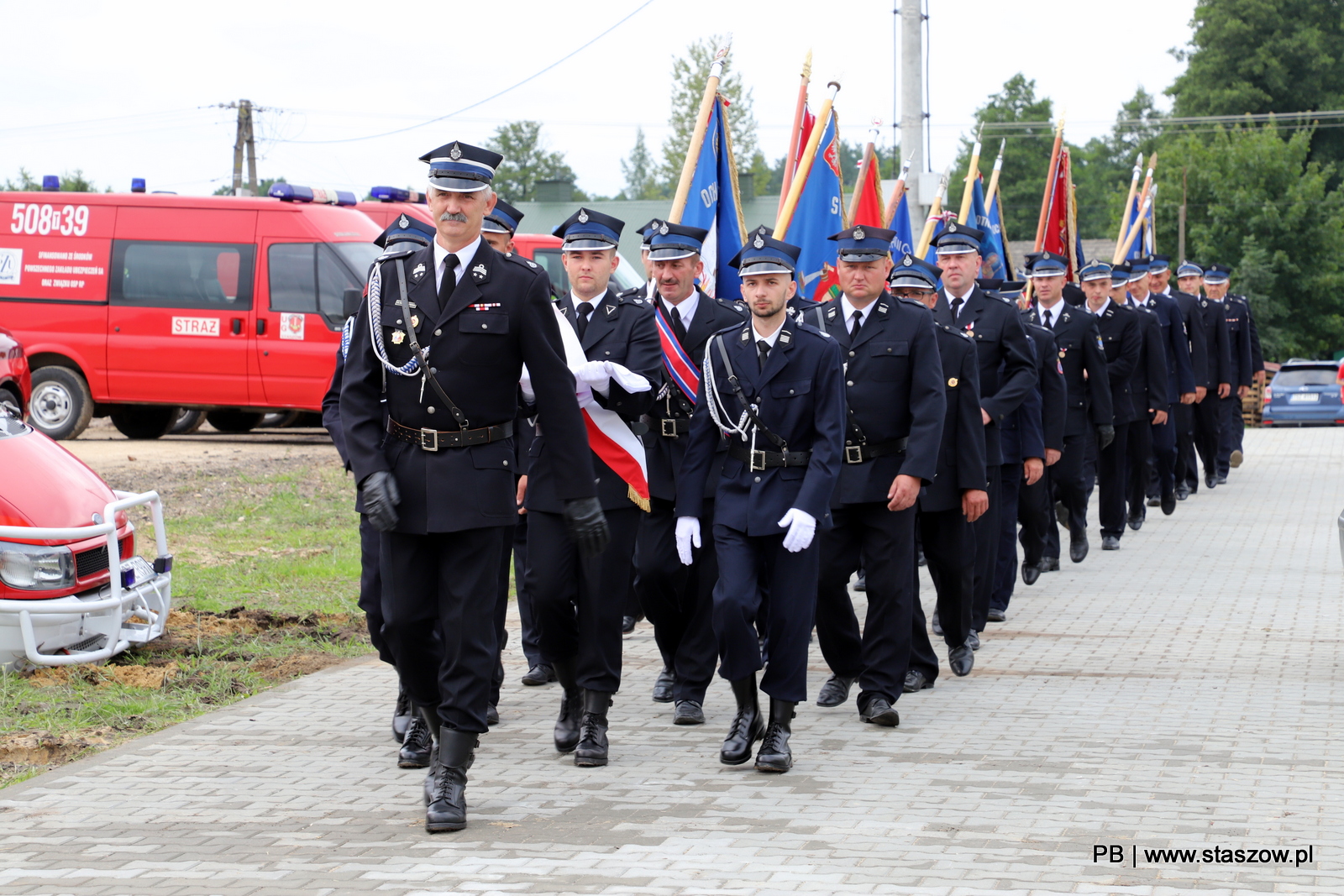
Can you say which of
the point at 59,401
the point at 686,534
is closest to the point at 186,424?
the point at 59,401

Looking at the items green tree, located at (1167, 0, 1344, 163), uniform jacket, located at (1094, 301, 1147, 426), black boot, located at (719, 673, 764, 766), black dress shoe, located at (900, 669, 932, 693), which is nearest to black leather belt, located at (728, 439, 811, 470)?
black boot, located at (719, 673, 764, 766)

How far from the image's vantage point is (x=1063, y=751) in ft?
20.8

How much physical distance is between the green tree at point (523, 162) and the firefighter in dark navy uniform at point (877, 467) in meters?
92.6

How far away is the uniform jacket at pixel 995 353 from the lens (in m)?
8.95

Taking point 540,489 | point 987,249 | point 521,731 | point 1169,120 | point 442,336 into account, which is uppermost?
point 1169,120

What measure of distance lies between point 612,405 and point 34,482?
3.05m

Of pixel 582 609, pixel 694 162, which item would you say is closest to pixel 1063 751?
pixel 582 609

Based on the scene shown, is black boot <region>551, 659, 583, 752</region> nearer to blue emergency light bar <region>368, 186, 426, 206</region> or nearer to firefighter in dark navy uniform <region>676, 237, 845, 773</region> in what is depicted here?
firefighter in dark navy uniform <region>676, 237, 845, 773</region>

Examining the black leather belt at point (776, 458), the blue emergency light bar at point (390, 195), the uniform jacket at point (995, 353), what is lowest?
the black leather belt at point (776, 458)

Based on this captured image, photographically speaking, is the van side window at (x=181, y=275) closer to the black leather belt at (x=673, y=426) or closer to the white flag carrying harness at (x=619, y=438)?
the black leather belt at (x=673, y=426)

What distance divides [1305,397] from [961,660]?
2670 cm

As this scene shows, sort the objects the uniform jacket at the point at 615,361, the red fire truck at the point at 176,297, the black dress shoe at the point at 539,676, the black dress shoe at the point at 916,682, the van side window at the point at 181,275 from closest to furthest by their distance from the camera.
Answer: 1. the uniform jacket at the point at 615,361
2. the black dress shoe at the point at 916,682
3. the black dress shoe at the point at 539,676
4. the red fire truck at the point at 176,297
5. the van side window at the point at 181,275

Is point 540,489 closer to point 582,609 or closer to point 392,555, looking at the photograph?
point 582,609

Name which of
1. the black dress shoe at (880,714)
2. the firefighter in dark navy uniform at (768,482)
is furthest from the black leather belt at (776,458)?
the black dress shoe at (880,714)
